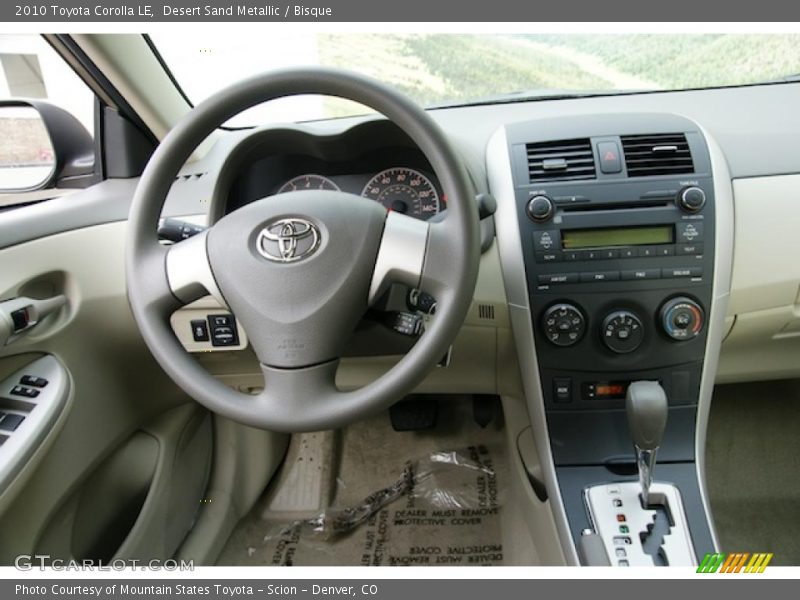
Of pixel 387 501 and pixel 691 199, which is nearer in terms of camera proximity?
pixel 691 199

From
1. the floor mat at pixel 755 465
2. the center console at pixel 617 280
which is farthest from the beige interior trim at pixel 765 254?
the floor mat at pixel 755 465

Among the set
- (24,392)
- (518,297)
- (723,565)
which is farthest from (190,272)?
(723,565)

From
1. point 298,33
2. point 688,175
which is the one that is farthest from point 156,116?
point 688,175

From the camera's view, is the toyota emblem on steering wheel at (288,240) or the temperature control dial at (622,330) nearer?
the toyota emblem on steering wheel at (288,240)

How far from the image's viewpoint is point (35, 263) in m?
1.21

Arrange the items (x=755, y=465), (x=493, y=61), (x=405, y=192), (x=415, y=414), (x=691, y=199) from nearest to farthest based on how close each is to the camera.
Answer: (x=691, y=199), (x=405, y=192), (x=493, y=61), (x=755, y=465), (x=415, y=414)

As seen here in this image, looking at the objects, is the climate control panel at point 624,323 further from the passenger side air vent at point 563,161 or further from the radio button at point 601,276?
the passenger side air vent at point 563,161

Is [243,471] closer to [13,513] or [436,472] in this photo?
[436,472]

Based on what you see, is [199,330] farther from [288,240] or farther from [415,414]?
[415,414]

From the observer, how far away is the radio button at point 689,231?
125cm

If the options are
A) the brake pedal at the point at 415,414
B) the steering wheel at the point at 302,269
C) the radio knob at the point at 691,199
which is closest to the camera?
the steering wheel at the point at 302,269

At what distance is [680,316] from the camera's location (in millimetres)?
1260

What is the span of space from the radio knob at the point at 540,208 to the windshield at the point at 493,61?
36 cm

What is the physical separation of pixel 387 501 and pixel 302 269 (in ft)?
3.78
